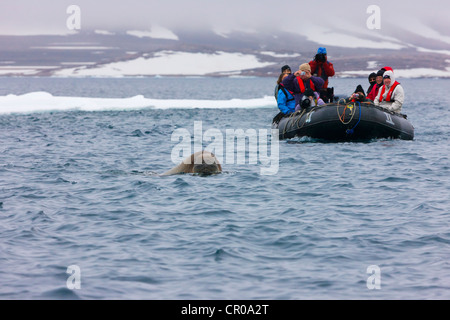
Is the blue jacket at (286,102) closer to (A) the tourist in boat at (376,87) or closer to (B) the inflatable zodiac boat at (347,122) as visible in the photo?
(B) the inflatable zodiac boat at (347,122)

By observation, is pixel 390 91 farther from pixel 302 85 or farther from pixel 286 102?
pixel 286 102

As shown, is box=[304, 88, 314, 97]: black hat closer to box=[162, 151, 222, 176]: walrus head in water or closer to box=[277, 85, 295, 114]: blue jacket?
box=[277, 85, 295, 114]: blue jacket

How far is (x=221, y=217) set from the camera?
9172 millimetres

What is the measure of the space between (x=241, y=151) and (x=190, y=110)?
17943 mm

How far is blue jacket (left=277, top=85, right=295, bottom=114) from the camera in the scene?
18047 millimetres

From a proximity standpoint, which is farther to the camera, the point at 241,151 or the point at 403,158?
the point at 241,151

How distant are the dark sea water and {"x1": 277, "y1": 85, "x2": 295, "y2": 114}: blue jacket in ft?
8.13

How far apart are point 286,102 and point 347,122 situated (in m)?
2.24

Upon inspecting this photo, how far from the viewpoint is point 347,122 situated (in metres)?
16.8

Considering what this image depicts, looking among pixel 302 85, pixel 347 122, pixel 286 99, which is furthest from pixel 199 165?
pixel 286 99

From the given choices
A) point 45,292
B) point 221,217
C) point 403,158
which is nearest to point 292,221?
point 221,217

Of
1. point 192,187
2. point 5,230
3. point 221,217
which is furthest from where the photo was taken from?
point 192,187

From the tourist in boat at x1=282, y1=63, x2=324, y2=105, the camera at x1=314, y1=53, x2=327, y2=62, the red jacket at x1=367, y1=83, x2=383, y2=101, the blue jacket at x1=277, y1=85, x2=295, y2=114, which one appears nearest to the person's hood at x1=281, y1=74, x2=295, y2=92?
the tourist in boat at x1=282, y1=63, x2=324, y2=105
